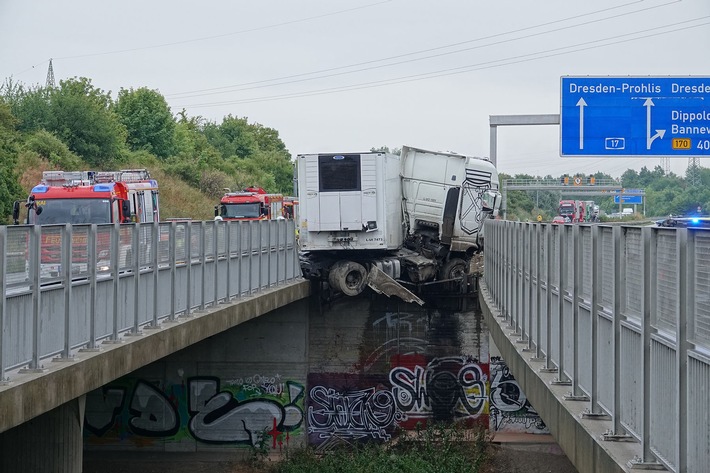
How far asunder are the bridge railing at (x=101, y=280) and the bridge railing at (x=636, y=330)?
485 cm

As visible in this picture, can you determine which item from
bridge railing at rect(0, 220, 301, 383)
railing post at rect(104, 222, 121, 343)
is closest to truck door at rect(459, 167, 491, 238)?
bridge railing at rect(0, 220, 301, 383)

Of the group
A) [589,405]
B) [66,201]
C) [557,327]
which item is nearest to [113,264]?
[557,327]

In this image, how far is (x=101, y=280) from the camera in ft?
48.4

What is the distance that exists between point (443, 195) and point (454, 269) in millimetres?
2381

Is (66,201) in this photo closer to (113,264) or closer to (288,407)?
(288,407)

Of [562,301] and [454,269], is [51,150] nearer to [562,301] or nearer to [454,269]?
[454,269]

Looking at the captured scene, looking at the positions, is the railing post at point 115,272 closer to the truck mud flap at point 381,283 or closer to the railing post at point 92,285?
the railing post at point 92,285

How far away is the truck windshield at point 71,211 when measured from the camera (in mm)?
29656

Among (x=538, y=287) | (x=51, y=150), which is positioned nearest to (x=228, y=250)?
(x=538, y=287)

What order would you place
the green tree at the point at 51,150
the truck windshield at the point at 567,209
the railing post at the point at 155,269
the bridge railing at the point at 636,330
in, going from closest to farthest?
the bridge railing at the point at 636,330 < the railing post at the point at 155,269 < the green tree at the point at 51,150 < the truck windshield at the point at 567,209

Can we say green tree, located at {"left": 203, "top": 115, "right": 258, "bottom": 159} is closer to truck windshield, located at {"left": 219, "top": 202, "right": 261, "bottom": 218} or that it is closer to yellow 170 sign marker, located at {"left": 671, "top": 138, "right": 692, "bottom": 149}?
truck windshield, located at {"left": 219, "top": 202, "right": 261, "bottom": 218}

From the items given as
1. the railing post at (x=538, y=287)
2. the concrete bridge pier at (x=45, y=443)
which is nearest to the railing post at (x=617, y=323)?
the railing post at (x=538, y=287)

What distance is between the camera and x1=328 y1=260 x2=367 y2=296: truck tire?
31.2 meters

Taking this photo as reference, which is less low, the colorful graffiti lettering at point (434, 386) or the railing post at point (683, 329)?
the railing post at point (683, 329)
